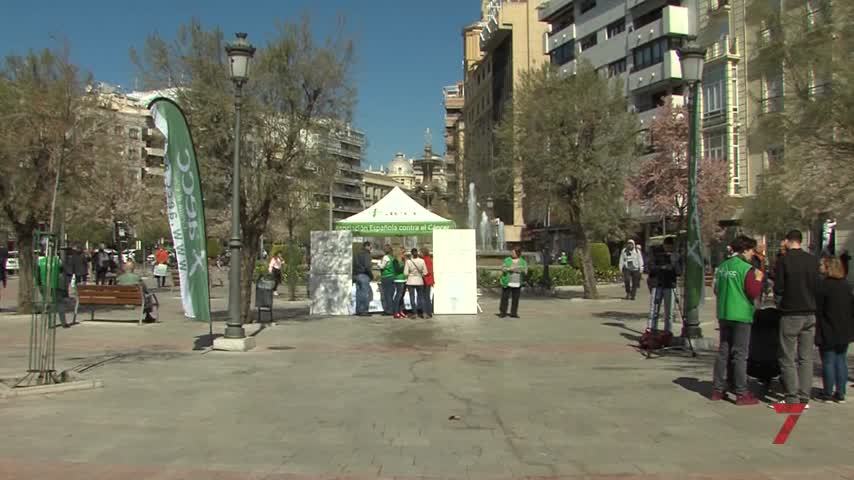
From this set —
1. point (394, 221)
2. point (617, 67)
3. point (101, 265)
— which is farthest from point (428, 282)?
point (617, 67)

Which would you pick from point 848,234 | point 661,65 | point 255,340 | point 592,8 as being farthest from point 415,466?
point 592,8

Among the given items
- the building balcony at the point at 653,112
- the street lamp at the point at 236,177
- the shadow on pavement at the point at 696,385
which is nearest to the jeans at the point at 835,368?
the shadow on pavement at the point at 696,385

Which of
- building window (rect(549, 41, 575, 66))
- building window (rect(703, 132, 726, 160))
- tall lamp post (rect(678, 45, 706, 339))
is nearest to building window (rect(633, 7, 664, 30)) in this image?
building window (rect(549, 41, 575, 66))

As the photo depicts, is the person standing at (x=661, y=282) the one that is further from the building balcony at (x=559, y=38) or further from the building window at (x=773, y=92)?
the building balcony at (x=559, y=38)

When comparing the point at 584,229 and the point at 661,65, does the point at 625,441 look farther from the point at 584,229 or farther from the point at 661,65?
the point at 661,65

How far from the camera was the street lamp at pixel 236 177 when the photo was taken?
1298 centimetres

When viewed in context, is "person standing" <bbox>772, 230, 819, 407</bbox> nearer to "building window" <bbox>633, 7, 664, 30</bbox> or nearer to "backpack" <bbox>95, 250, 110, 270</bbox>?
"backpack" <bbox>95, 250, 110, 270</bbox>

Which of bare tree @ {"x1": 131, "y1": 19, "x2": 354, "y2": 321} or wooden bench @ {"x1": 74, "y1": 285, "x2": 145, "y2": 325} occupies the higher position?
bare tree @ {"x1": 131, "y1": 19, "x2": 354, "y2": 321}

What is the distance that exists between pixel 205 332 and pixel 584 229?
495 inches

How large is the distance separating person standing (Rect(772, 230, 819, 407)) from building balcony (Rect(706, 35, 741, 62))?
121 ft

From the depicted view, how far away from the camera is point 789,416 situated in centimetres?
779

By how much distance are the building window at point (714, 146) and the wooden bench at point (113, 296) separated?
1416 inches

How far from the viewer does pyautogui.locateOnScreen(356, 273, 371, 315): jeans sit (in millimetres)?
19672

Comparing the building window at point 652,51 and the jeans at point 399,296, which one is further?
the building window at point 652,51
